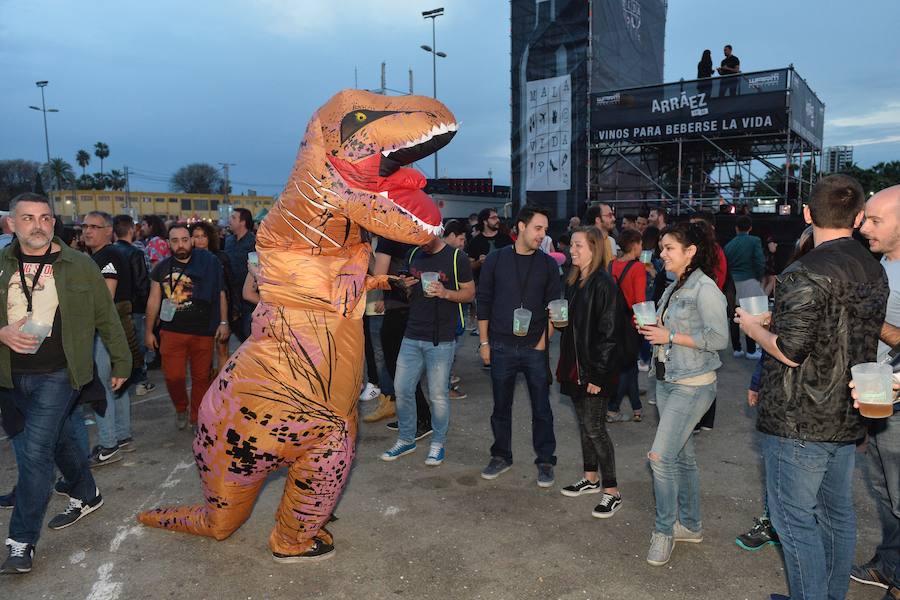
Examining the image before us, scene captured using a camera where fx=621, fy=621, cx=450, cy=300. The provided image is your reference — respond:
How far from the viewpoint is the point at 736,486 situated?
411 centimetres

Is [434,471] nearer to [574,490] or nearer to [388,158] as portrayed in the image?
[574,490]

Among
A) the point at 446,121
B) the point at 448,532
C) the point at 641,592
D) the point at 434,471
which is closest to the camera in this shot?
the point at 446,121

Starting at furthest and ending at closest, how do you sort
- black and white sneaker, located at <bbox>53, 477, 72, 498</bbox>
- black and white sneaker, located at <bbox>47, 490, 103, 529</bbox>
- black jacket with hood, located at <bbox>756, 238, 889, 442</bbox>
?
1. black and white sneaker, located at <bbox>53, 477, 72, 498</bbox>
2. black and white sneaker, located at <bbox>47, 490, 103, 529</bbox>
3. black jacket with hood, located at <bbox>756, 238, 889, 442</bbox>

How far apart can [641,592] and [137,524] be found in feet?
9.32

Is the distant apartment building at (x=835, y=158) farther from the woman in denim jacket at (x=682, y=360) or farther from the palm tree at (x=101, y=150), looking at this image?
the palm tree at (x=101, y=150)

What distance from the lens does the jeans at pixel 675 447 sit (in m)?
3.07

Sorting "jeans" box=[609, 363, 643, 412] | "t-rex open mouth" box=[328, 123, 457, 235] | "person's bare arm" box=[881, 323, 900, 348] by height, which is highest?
"t-rex open mouth" box=[328, 123, 457, 235]

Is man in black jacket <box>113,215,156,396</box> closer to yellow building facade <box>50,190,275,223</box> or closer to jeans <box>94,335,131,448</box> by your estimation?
jeans <box>94,335,131,448</box>

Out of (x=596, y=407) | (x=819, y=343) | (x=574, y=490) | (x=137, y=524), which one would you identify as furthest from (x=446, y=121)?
(x=137, y=524)

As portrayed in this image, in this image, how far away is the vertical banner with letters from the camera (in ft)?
56.6

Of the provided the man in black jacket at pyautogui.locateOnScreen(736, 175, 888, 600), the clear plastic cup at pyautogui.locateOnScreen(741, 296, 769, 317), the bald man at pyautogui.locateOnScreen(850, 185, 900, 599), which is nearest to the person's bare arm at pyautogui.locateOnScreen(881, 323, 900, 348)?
the bald man at pyautogui.locateOnScreen(850, 185, 900, 599)

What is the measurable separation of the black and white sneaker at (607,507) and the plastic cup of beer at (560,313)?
1079 millimetres

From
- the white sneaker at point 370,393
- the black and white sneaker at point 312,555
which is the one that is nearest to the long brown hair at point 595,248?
the black and white sneaker at point 312,555

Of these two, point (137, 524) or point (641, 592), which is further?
point (137, 524)
